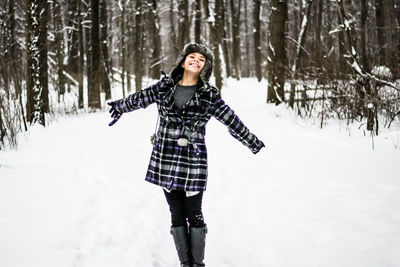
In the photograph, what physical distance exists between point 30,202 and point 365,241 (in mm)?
3484

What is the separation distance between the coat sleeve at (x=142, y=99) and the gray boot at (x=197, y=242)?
104cm

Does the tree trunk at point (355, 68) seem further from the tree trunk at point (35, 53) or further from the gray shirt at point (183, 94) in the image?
Result: the tree trunk at point (35, 53)

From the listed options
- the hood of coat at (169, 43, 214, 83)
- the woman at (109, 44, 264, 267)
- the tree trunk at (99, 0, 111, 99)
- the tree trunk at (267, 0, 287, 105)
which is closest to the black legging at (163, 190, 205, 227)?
the woman at (109, 44, 264, 267)

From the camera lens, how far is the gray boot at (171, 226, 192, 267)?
7.77 ft

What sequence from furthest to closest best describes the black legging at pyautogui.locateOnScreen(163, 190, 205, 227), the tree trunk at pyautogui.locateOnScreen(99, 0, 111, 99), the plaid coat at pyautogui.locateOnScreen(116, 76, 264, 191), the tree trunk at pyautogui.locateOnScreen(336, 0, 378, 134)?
the tree trunk at pyautogui.locateOnScreen(99, 0, 111, 99) < the tree trunk at pyautogui.locateOnScreen(336, 0, 378, 134) < the black legging at pyautogui.locateOnScreen(163, 190, 205, 227) < the plaid coat at pyautogui.locateOnScreen(116, 76, 264, 191)

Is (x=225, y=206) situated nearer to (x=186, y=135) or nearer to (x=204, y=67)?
(x=186, y=135)

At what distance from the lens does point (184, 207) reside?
2.38m

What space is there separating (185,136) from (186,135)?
1 cm

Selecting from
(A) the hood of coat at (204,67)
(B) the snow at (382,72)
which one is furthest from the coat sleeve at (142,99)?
(B) the snow at (382,72)

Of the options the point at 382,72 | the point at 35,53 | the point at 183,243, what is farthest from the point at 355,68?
the point at 35,53

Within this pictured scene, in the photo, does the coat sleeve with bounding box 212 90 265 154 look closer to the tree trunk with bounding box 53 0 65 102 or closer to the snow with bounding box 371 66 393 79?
the snow with bounding box 371 66 393 79

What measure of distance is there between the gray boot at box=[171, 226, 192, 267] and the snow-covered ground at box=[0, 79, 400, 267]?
0.35 m

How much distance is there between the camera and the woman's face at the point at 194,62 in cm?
225

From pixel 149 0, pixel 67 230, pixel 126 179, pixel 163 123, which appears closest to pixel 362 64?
pixel 126 179
